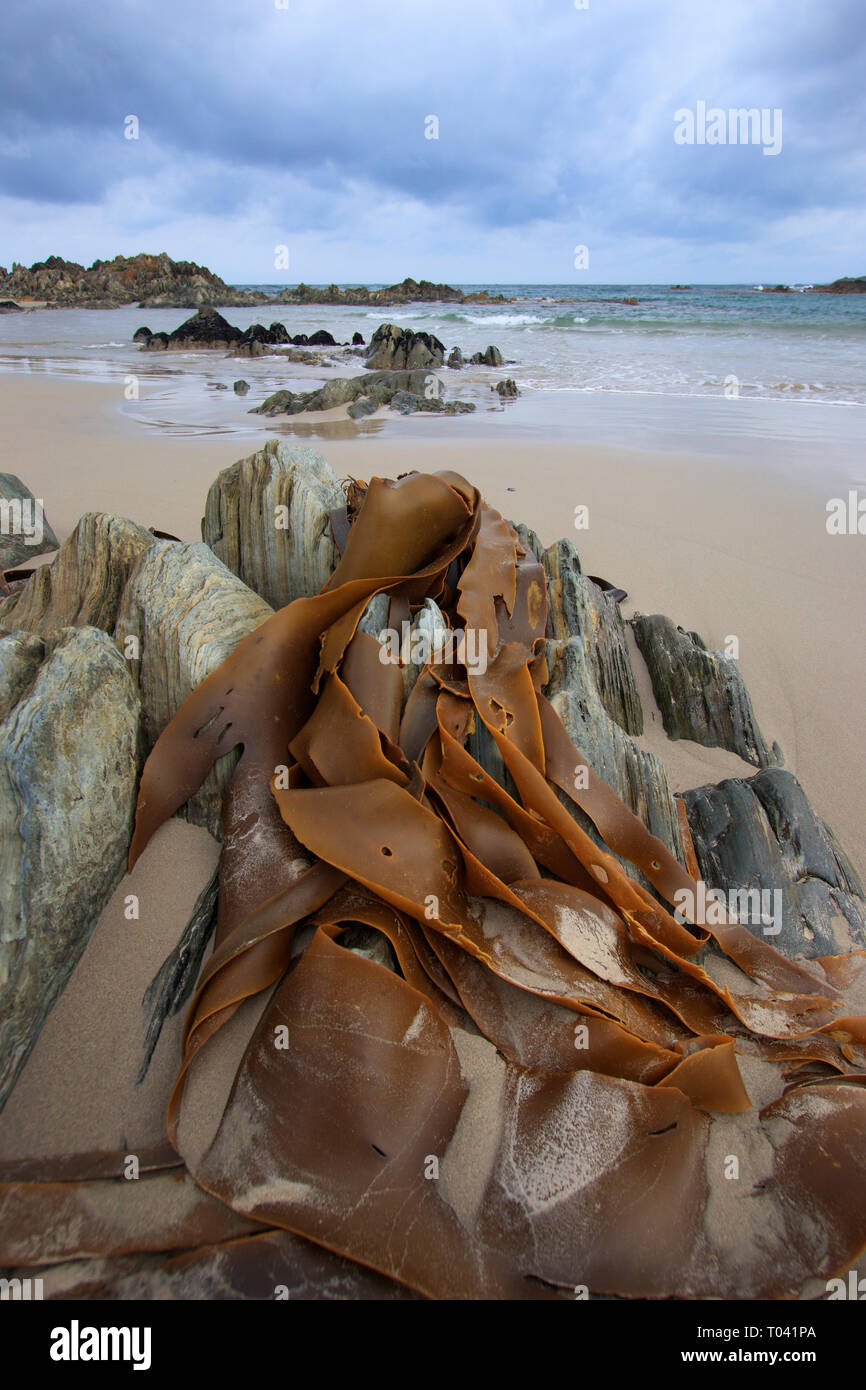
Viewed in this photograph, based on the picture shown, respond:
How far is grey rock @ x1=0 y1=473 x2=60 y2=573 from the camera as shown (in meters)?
4.45

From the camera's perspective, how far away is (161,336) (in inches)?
728

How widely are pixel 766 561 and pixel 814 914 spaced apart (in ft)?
9.55

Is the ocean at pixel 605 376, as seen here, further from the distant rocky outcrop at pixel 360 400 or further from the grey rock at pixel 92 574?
the grey rock at pixel 92 574

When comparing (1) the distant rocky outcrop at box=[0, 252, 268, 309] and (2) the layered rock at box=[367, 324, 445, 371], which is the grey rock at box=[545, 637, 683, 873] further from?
(1) the distant rocky outcrop at box=[0, 252, 268, 309]

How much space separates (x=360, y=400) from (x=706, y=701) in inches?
343

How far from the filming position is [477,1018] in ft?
4.91

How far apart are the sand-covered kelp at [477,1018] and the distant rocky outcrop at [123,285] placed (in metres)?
39.6

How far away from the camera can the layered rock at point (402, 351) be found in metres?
15.1

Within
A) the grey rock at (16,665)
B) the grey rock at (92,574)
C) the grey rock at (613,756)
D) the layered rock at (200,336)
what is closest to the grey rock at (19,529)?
the grey rock at (92,574)

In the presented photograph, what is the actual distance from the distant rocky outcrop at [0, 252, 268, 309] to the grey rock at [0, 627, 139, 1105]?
3942 cm

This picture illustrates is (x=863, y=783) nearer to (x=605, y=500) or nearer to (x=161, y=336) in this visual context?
(x=605, y=500)

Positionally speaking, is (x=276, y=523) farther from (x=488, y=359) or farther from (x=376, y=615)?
(x=488, y=359)
